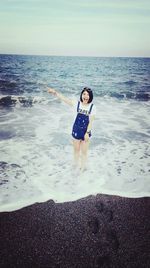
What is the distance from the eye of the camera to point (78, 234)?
355 cm

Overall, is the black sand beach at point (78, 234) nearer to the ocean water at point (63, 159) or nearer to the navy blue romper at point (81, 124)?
the ocean water at point (63, 159)

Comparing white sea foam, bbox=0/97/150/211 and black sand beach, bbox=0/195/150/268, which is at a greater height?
white sea foam, bbox=0/97/150/211

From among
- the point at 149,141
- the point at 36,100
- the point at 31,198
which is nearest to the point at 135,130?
the point at 149,141

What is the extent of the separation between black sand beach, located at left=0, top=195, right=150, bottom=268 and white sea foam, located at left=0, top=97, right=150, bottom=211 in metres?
0.37

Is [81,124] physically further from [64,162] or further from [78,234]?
[78,234]

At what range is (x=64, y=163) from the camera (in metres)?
5.96

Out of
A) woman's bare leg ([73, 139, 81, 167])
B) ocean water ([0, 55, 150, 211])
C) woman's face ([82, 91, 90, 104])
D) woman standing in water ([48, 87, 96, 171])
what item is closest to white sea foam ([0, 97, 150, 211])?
ocean water ([0, 55, 150, 211])

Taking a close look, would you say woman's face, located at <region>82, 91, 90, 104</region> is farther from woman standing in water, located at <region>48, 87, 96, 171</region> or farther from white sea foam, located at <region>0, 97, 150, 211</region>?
white sea foam, located at <region>0, 97, 150, 211</region>

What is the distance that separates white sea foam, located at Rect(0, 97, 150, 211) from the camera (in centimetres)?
470

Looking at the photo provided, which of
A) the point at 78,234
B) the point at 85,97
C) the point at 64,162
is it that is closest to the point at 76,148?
the point at 64,162

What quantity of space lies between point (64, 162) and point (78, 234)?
262 cm

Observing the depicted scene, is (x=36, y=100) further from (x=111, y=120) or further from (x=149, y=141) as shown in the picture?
(x=149, y=141)

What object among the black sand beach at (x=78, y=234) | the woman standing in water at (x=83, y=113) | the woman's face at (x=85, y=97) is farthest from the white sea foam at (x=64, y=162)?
the woman's face at (x=85, y=97)

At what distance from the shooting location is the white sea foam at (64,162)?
15.4 feet
